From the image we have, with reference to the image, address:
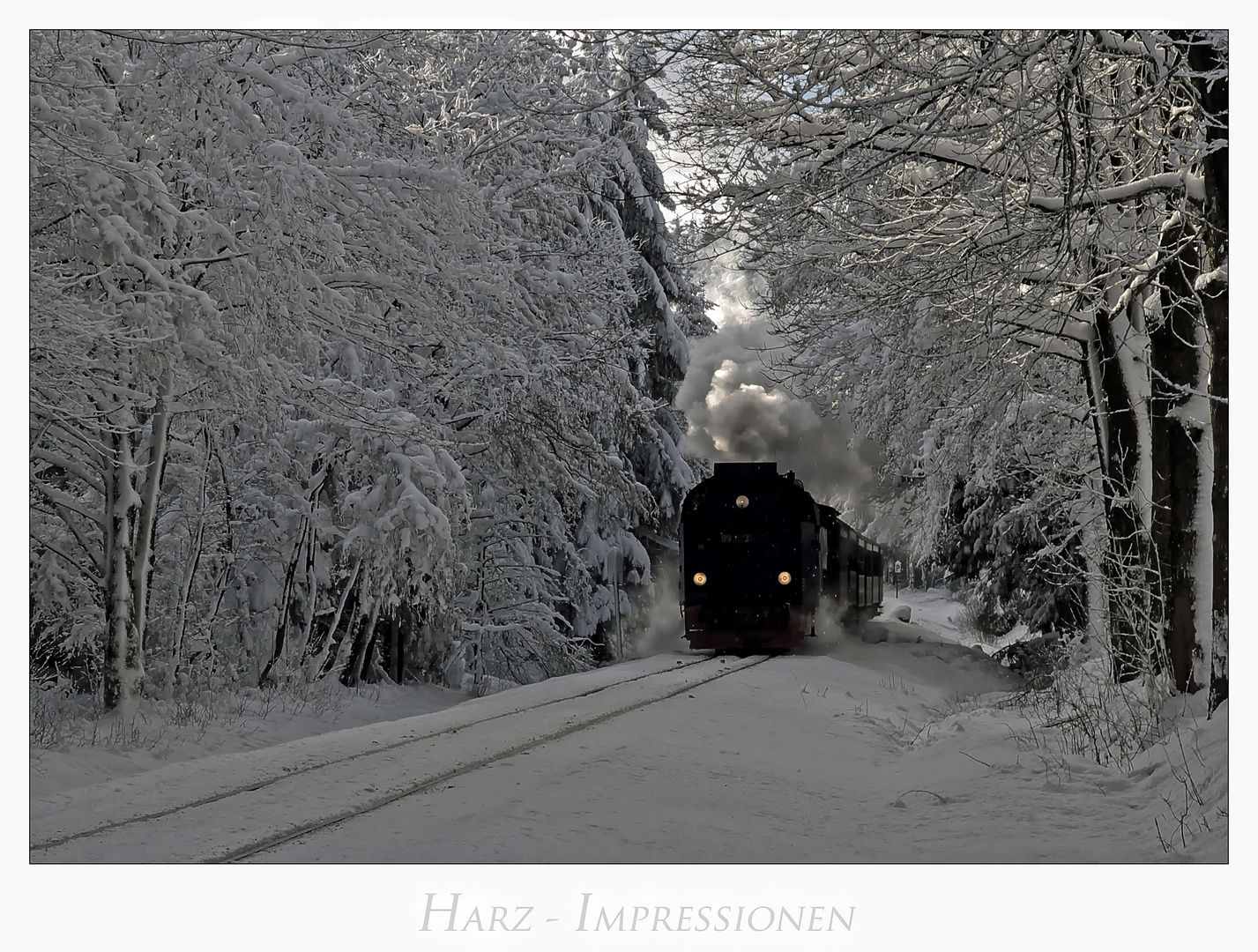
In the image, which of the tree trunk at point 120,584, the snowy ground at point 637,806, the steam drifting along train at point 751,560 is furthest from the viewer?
the steam drifting along train at point 751,560

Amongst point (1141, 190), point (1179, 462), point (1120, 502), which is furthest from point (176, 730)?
point (1141, 190)

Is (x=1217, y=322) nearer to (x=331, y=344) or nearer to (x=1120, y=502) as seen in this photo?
(x=1120, y=502)

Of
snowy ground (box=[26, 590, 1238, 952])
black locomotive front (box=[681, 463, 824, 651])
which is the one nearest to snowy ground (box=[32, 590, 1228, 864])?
snowy ground (box=[26, 590, 1238, 952])

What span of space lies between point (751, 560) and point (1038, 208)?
11696 millimetres

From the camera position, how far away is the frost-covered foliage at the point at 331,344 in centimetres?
841

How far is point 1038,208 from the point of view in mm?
8148

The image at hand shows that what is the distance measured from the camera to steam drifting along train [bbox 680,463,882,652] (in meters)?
19.1

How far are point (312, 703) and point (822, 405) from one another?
21.4 feet

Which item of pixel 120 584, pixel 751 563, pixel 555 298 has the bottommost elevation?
pixel 751 563

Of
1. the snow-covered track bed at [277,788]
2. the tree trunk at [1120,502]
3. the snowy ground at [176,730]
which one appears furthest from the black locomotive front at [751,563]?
the tree trunk at [1120,502]

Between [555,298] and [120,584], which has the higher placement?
[555,298]

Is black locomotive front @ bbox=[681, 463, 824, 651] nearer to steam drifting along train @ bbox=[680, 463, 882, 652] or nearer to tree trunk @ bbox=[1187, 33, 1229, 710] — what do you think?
steam drifting along train @ bbox=[680, 463, 882, 652]

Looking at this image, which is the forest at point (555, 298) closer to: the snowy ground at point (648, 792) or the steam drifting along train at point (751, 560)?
the snowy ground at point (648, 792)

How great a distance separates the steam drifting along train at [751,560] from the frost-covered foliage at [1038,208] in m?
8.14
